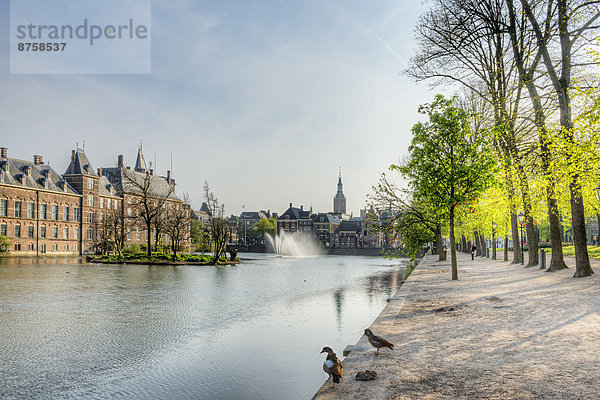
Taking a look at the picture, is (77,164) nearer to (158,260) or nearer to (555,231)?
(158,260)

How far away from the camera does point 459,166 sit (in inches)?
901

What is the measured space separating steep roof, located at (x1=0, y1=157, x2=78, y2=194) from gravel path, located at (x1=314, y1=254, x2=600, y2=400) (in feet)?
219

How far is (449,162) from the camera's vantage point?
23.2m

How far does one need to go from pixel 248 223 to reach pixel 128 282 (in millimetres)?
147736

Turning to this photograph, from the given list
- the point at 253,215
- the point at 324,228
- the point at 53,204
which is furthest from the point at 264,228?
the point at 53,204

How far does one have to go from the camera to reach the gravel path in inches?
260

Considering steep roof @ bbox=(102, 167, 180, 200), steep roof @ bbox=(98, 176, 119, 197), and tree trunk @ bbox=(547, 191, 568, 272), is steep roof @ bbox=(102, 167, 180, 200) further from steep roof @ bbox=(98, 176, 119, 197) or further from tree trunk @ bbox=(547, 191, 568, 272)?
tree trunk @ bbox=(547, 191, 568, 272)

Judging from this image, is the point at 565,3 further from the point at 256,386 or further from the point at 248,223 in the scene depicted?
the point at 248,223

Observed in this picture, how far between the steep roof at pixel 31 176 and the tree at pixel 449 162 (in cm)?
6204

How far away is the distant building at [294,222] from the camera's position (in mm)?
153625

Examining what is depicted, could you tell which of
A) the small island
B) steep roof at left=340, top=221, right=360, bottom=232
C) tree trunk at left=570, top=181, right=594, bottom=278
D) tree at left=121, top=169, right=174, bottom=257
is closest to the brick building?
tree at left=121, top=169, right=174, bottom=257

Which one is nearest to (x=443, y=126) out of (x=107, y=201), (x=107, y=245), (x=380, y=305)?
(x=380, y=305)

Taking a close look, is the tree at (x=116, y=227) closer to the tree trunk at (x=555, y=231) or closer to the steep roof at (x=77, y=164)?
the steep roof at (x=77, y=164)

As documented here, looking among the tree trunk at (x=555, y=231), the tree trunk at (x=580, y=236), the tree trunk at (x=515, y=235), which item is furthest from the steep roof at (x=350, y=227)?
the tree trunk at (x=580, y=236)
